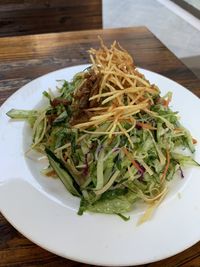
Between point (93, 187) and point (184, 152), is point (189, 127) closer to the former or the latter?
point (184, 152)

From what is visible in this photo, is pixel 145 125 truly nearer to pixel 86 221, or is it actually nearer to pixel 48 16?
pixel 86 221

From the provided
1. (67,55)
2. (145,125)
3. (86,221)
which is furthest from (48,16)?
(86,221)

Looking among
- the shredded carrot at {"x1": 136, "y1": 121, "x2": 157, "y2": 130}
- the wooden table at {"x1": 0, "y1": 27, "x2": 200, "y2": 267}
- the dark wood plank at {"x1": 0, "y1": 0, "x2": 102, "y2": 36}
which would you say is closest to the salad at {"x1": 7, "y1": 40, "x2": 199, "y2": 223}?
the shredded carrot at {"x1": 136, "y1": 121, "x2": 157, "y2": 130}

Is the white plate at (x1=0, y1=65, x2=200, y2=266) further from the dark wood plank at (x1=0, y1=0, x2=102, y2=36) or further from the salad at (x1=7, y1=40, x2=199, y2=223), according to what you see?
the dark wood plank at (x1=0, y1=0, x2=102, y2=36)

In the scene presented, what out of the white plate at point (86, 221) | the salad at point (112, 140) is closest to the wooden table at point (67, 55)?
the salad at point (112, 140)

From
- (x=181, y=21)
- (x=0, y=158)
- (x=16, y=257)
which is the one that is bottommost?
(x=181, y=21)

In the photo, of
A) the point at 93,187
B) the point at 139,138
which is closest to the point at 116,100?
the point at 139,138

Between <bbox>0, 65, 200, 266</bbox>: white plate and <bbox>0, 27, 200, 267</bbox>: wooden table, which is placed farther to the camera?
<bbox>0, 27, 200, 267</bbox>: wooden table
